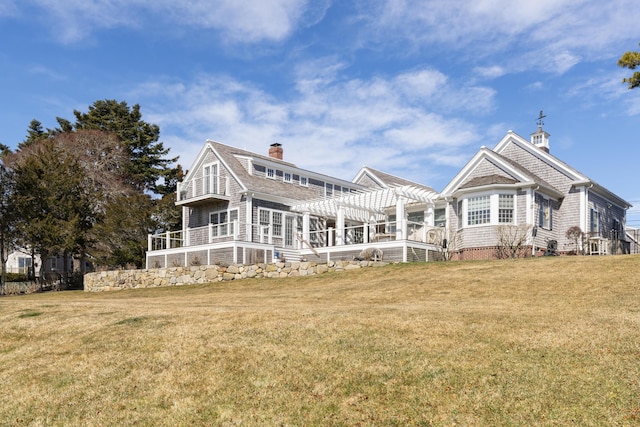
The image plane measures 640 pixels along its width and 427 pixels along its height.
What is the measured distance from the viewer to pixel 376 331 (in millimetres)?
10039

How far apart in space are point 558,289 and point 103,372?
11.5 metres

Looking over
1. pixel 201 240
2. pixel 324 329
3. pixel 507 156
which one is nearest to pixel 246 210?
pixel 201 240

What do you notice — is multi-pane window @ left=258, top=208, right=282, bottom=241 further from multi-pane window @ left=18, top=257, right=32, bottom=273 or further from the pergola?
multi-pane window @ left=18, top=257, right=32, bottom=273

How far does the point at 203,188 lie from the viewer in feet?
109

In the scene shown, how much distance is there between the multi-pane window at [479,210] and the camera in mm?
25500

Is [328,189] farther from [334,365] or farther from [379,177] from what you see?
[334,365]

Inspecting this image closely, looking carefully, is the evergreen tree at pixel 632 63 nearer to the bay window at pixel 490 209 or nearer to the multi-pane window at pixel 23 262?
the bay window at pixel 490 209

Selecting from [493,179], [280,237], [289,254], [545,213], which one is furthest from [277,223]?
[545,213]

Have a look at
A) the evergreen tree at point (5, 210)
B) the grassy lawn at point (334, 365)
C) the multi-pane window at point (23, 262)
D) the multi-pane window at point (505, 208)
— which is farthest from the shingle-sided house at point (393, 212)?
the multi-pane window at point (23, 262)

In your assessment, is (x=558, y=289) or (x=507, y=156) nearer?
(x=558, y=289)

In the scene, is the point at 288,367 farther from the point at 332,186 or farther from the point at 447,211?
the point at 332,186

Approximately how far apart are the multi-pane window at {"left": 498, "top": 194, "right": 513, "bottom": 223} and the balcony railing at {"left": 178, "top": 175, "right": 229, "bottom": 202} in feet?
49.1

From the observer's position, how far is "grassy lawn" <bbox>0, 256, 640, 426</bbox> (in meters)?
6.92

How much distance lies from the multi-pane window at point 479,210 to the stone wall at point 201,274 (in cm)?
499
